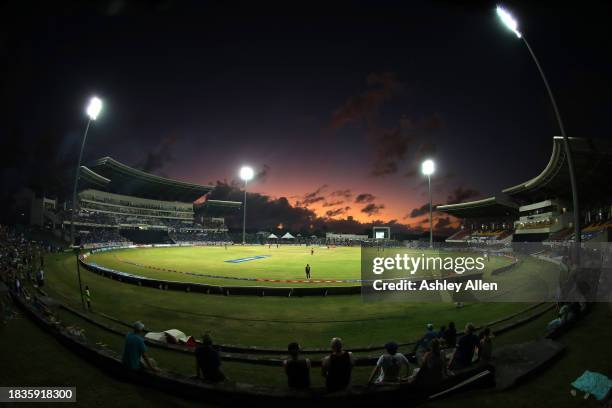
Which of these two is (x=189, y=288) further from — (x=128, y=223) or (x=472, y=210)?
(x=472, y=210)

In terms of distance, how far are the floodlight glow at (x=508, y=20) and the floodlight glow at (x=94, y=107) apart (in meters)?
36.7

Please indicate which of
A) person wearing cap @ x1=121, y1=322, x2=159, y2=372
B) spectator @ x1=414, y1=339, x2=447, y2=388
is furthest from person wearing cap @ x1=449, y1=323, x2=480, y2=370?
person wearing cap @ x1=121, y1=322, x2=159, y2=372

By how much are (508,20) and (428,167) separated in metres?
30.2

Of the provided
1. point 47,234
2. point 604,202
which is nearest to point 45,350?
point 47,234

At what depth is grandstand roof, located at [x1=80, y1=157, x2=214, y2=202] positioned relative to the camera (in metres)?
77.8

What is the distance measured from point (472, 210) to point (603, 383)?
103m

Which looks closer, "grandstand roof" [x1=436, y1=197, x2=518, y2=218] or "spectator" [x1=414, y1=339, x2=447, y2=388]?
"spectator" [x1=414, y1=339, x2=447, y2=388]

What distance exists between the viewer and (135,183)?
9456cm

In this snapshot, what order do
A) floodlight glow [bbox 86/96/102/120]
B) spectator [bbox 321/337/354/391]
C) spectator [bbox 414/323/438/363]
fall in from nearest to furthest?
spectator [bbox 321/337/354/391], spectator [bbox 414/323/438/363], floodlight glow [bbox 86/96/102/120]

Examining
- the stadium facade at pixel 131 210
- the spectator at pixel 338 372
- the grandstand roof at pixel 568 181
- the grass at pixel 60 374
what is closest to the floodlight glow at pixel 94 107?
the stadium facade at pixel 131 210

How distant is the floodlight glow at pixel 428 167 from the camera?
42219 millimetres

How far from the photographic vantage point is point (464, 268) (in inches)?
852

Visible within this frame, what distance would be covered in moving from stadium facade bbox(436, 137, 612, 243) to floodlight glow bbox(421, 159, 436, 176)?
1588 centimetres

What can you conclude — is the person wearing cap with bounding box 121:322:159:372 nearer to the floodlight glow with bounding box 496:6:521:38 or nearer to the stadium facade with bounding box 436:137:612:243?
the floodlight glow with bounding box 496:6:521:38
